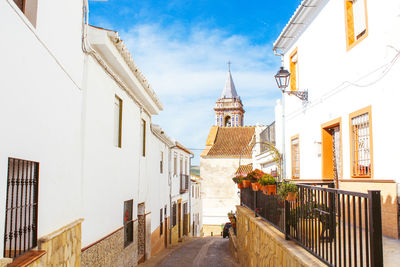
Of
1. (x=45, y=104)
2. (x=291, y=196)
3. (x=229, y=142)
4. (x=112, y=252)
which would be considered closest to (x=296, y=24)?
(x=291, y=196)

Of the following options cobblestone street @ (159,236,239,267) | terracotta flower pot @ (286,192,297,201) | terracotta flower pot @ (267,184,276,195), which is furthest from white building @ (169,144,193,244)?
terracotta flower pot @ (286,192,297,201)

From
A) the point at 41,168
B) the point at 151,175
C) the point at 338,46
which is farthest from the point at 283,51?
the point at 41,168

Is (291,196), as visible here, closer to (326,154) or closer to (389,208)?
(389,208)

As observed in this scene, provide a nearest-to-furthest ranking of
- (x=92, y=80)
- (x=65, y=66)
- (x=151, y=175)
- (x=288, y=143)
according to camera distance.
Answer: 1. (x=65, y=66)
2. (x=92, y=80)
3. (x=288, y=143)
4. (x=151, y=175)

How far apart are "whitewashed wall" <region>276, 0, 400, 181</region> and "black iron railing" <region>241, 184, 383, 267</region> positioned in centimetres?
208

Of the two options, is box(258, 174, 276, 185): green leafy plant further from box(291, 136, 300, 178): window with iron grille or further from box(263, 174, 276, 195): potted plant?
box(291, 136, 300, 178): window with iron grille

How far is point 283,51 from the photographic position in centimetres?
1308

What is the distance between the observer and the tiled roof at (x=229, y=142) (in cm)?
3800

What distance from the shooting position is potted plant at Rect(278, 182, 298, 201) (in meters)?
5.52

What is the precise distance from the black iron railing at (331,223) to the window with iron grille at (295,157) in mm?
5391

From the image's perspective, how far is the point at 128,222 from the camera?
10.5 meters

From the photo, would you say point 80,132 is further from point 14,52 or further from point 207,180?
point 207,180

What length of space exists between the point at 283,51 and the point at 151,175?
6445 millimetres

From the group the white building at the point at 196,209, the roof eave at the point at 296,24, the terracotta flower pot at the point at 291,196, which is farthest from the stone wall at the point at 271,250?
the white building at the point at 196,209
